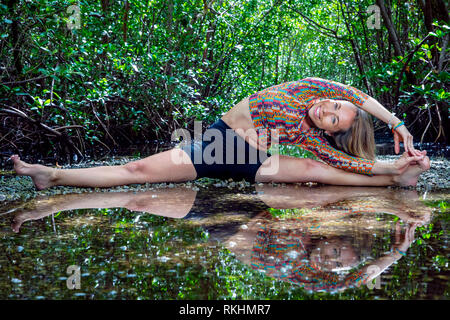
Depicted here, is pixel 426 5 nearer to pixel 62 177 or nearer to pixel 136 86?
pixel 136 86

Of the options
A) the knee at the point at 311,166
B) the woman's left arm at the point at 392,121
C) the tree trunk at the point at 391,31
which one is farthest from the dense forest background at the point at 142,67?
the knee at the point at 311,166

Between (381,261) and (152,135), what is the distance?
6.40 metres

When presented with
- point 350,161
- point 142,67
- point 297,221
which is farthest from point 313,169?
point 142,67

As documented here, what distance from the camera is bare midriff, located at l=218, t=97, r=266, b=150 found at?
3057mm

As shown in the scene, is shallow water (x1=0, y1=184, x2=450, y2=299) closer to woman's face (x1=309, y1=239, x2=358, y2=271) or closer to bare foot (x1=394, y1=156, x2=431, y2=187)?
woman's face (x1=309, y1=239, x2=358, y2=271)

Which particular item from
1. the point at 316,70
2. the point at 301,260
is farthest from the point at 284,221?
the point at 316,70

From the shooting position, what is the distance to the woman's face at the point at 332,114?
2.87 m

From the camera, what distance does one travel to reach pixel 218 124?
320 centimetres

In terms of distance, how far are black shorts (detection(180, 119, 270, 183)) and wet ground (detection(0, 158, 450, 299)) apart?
0.38 meters

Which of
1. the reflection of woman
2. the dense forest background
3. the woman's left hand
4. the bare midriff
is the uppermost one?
the dense forest background

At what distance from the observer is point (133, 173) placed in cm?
299

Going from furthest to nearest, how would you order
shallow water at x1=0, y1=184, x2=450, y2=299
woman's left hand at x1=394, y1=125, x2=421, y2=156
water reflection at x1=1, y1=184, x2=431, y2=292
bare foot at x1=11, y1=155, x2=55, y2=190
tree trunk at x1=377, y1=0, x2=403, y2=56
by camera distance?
tree trunk at x1=377, y1=0, x2=403, y2=56
woman's left hand at x1=394, y1=125, x2=421, y2=156
bare foot at x1=11, y1=155, x2=55, y2=190
water reflection at x1=1, y1=184, x2=431, y2=292
shallow water at x1=0, y1=184, x2=450, y2=299

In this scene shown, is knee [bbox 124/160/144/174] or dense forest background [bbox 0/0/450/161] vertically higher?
dense forest background [bbox 0/0/450/161]

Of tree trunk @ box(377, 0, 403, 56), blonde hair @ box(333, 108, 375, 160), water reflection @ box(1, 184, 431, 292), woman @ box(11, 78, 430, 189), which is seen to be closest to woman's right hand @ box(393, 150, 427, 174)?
woman @ box(11, 78, 430, 189)
